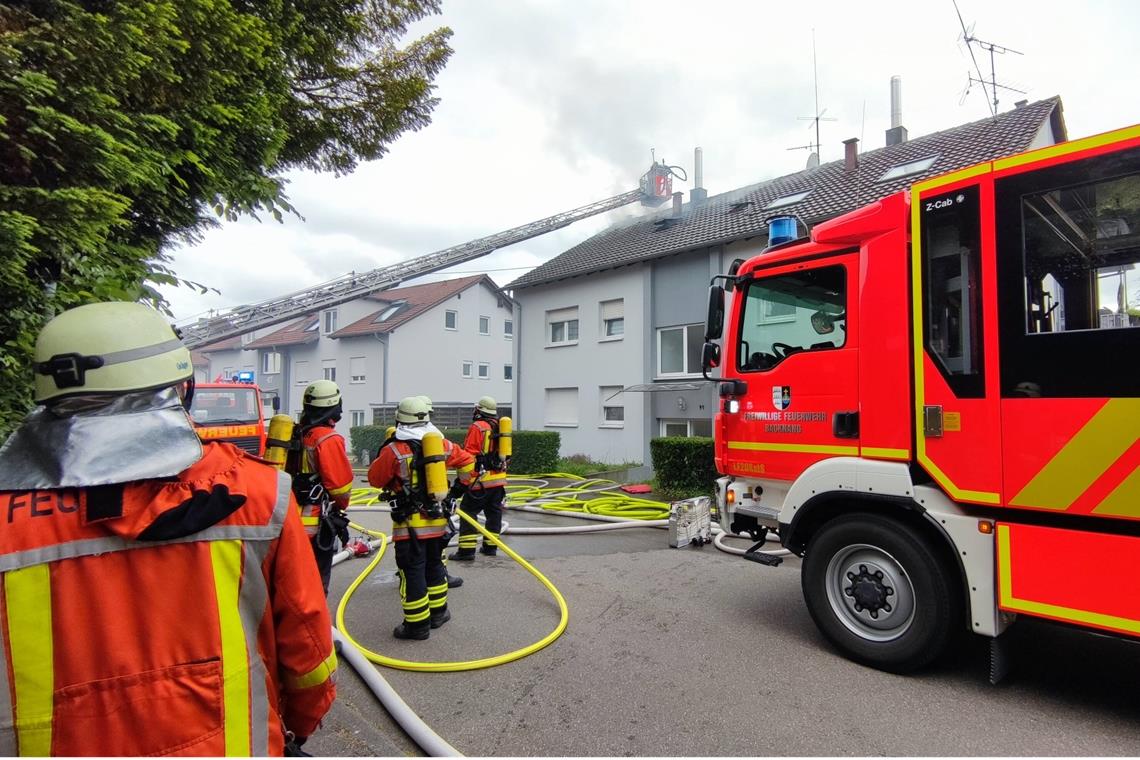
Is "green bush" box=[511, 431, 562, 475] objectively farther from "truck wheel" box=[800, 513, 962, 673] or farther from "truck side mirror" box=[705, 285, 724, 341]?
"truck wheel" box=[800, 513, 962, 673]

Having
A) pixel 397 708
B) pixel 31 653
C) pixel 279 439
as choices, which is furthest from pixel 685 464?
pixel 31 653

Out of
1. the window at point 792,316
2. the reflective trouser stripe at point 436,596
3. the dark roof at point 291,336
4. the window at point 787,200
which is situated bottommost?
the reflective trouser stripe at point 436,596

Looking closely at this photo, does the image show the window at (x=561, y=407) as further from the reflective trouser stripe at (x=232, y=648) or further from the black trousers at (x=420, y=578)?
the reflective trouser stripe at (x=232, y=648)

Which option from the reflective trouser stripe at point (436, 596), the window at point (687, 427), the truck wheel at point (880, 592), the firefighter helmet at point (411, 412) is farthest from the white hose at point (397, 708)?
the window at point (687, 427)

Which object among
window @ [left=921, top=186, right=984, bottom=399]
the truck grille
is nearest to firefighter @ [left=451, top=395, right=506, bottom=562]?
window @ [left=921, top=186, right=984, bottom=399]

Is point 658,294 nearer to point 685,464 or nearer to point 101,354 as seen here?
point 685,464

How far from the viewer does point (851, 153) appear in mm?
14461

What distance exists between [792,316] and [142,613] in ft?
13.4

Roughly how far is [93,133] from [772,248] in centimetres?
425

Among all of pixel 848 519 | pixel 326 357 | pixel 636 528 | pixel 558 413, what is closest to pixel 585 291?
pixel 558 413

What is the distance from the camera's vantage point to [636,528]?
829 centimetres

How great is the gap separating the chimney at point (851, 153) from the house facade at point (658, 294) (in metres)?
0.02

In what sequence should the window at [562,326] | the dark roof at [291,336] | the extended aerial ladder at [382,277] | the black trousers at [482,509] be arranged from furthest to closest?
the dark roof at [291,336]
the extended aerial ladder at [382,277]
the window at [562,326]
the black trousers at [482,509]

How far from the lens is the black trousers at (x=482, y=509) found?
6.56m
